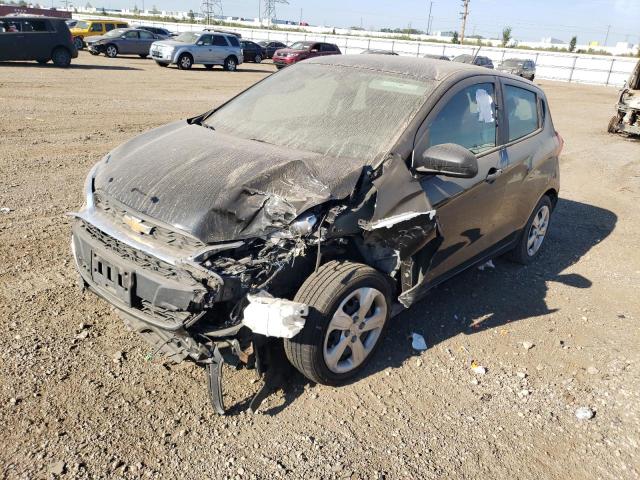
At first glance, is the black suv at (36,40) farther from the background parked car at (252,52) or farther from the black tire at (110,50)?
the background parked car at (252,52)

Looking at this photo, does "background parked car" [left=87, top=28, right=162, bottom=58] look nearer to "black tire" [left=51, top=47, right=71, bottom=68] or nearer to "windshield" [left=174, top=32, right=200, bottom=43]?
"windshield" [left=174, top=32, right=200, bottom=43]

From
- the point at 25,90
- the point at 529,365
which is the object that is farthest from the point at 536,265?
the point at 25,90

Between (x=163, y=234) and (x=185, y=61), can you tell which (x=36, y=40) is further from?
(x=163, y=234)

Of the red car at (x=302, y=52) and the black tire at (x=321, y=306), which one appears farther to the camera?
the red car at (x=302, y=52)

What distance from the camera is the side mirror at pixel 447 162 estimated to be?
3.28 metres

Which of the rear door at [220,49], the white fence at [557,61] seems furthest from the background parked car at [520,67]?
the rear door at [220,49]

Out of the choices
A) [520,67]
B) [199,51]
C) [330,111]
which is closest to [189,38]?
[199,51]

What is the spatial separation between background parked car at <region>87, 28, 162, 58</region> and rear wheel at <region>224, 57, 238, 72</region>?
518cm

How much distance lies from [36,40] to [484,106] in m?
19.1

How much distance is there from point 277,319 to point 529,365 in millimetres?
2090

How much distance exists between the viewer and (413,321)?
13.6 ft

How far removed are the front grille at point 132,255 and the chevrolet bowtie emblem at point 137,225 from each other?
0.10 metres

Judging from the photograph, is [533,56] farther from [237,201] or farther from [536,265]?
[237,201]

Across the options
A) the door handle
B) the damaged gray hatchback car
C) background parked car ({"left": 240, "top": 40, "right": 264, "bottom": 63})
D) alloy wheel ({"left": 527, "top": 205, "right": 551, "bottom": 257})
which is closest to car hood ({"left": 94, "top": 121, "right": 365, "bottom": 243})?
the damaged gray hatchback car
